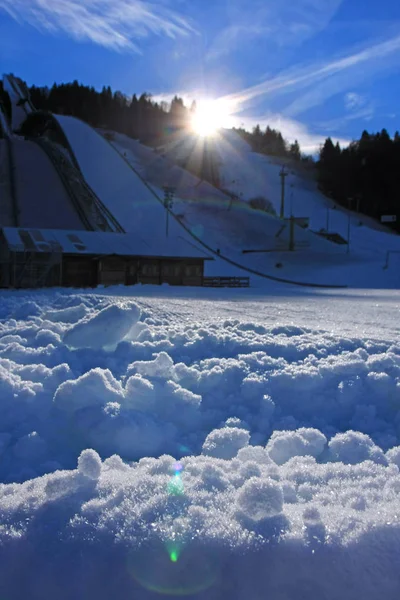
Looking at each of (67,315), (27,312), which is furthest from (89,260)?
(67,315)

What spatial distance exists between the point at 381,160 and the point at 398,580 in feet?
299

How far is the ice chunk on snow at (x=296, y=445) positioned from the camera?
306 centimetres

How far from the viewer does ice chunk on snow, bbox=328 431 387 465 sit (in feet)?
9.96

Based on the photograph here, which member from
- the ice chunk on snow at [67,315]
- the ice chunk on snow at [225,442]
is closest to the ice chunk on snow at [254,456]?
the ice chunk on snow at [225,442]

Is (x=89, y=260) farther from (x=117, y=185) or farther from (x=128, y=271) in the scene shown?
(x=117, y=185)

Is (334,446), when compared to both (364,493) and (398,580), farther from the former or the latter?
(398,580)

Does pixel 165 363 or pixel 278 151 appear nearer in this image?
pixel 165 363

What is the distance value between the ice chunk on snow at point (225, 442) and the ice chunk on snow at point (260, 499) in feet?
3.14

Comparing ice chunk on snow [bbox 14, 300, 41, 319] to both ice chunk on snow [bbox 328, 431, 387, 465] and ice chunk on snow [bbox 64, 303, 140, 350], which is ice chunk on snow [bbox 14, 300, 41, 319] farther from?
ice chunk on snow [bbox 328, 431, 387, 465]

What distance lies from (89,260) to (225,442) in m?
22.2

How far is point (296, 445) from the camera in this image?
3148 mm

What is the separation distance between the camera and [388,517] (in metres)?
2.05

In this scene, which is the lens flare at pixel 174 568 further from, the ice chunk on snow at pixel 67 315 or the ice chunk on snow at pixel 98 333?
the ice chunk on snow at pixel 67 315

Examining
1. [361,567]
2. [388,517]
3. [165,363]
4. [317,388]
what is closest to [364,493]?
[388,517]
